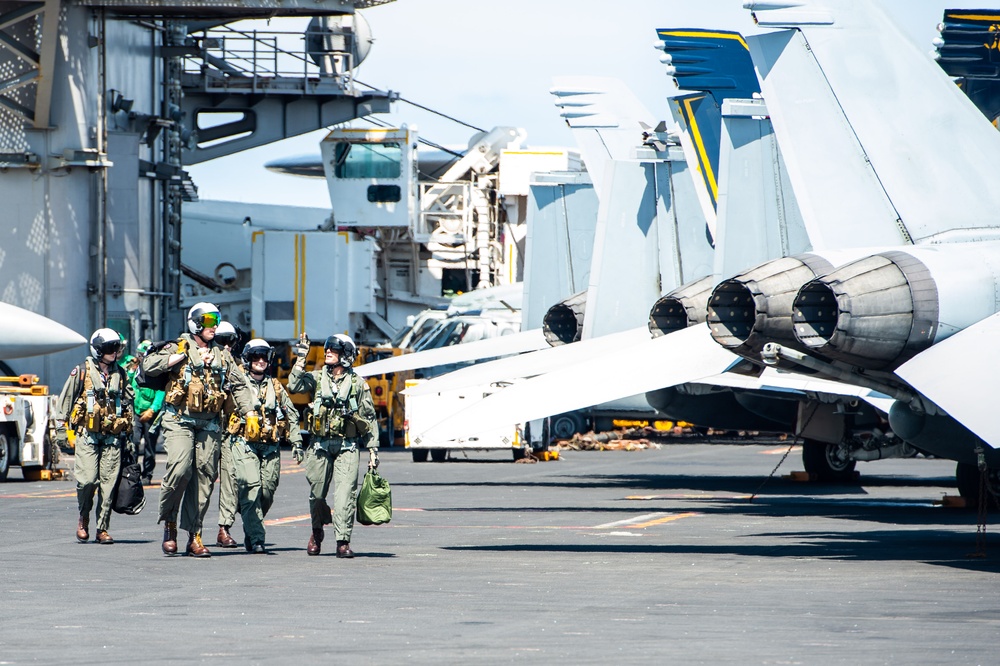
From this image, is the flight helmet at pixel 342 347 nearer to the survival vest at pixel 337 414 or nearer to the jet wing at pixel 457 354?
the survival vest at pixel 337 414

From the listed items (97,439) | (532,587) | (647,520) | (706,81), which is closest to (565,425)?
(706,81)

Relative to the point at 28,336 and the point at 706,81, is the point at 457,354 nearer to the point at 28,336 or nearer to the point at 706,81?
the point at 706,81

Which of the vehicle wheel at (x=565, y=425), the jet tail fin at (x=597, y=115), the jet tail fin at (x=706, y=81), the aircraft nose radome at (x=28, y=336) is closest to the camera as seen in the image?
the aircraft nose radome at (x=28, y=336)

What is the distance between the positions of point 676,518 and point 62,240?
1631cm

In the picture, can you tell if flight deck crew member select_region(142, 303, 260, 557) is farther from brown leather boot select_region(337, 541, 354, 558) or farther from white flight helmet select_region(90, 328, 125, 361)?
white flight helmet select_region(90, 328, 125, 361)

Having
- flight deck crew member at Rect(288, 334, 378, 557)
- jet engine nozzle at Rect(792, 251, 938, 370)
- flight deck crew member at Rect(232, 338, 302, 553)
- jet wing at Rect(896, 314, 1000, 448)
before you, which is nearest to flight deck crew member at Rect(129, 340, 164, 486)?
flight deck crew member at Rect(232, 338, 302, 553)

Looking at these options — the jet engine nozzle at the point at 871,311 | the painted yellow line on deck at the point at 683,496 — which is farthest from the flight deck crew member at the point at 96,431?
the painted yellow line on deck at the point at 683,496

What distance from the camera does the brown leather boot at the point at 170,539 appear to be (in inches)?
487

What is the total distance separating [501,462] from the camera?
2745 centimetres

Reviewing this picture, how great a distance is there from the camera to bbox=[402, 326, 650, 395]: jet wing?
587 inches

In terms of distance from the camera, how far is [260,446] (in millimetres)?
12664

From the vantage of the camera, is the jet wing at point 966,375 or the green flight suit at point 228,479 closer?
the jet wing at point 966,375

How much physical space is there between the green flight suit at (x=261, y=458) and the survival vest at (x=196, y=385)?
12.2 inches

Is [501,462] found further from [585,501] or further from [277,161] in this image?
[277,161]
